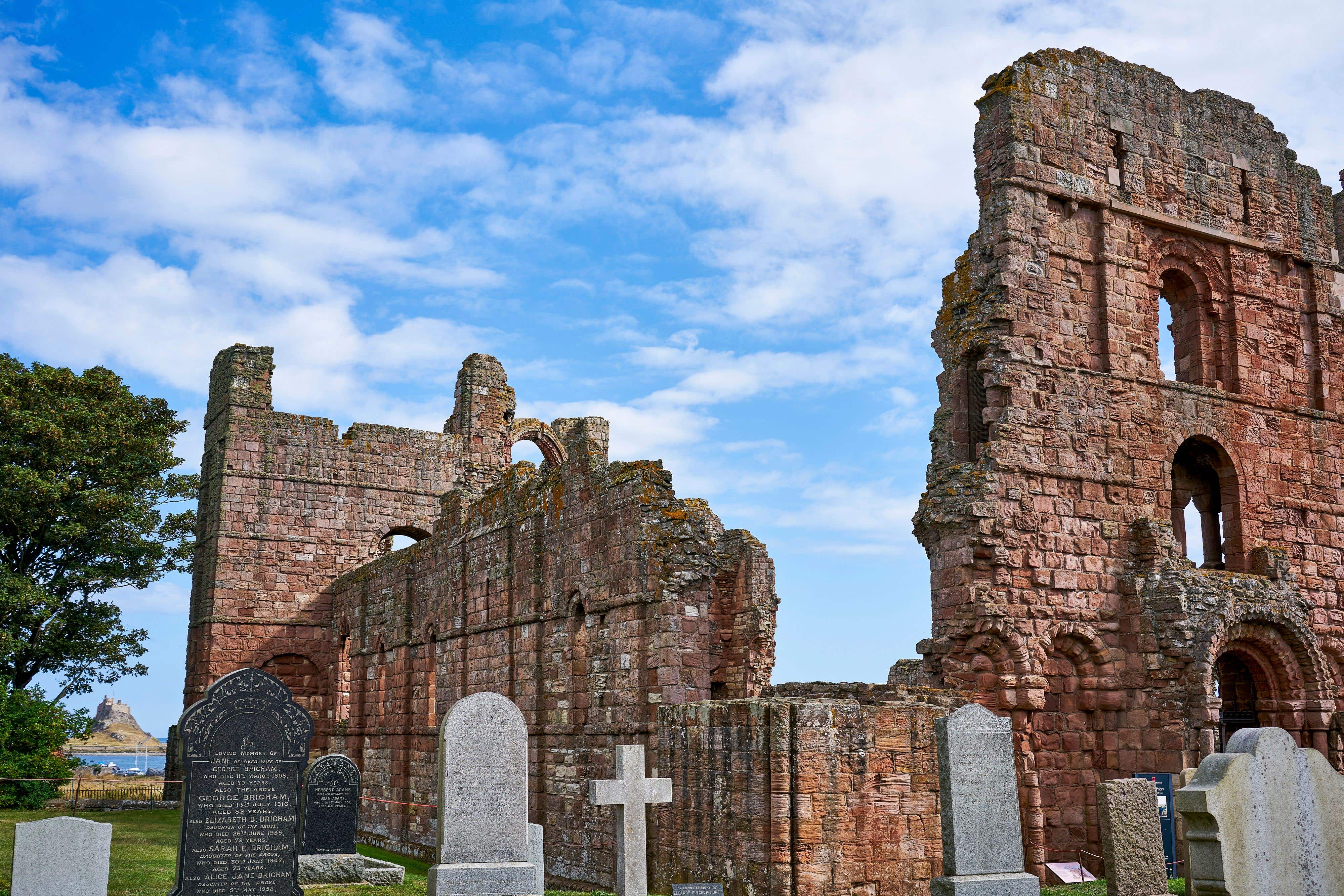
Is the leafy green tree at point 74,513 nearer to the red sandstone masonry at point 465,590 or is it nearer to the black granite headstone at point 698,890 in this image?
the red sandstone masonry at point 465,590

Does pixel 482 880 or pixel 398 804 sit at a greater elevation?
pixel 482 880

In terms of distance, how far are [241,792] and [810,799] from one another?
491 centimetres

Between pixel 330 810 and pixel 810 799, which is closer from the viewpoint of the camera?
pixel 810 799

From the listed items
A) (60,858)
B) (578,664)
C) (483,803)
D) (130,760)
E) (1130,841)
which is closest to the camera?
(60,858)

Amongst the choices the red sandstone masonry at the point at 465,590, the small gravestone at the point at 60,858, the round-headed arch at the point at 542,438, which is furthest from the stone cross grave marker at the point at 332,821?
the round-headed arch at the point at 542,438

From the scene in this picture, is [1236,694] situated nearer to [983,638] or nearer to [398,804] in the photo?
[983,638]

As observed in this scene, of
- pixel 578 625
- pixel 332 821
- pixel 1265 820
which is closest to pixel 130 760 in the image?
pixel 332 821

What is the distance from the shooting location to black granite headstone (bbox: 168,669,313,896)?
10172mm

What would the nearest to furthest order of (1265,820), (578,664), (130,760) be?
1. (1265,820)
2. (578,664)
3. (130,760)

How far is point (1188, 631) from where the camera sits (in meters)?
16.2

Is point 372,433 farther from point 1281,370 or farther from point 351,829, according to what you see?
point 1281,370

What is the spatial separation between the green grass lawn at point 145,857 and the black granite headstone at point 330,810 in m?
1.04

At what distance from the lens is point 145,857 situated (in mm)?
16609

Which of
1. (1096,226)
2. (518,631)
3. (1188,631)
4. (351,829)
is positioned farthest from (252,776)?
(1096,226)
